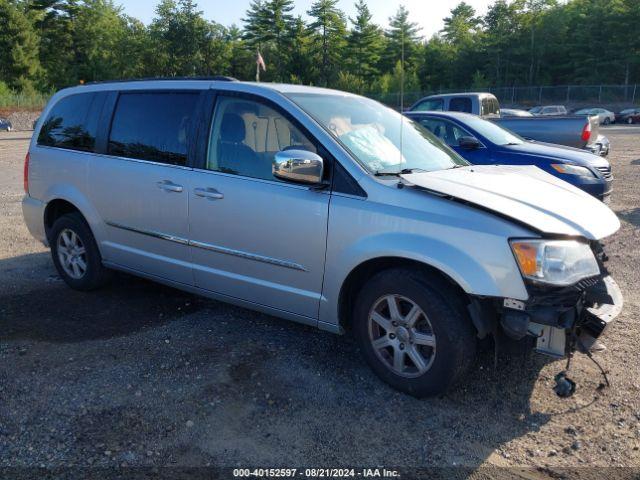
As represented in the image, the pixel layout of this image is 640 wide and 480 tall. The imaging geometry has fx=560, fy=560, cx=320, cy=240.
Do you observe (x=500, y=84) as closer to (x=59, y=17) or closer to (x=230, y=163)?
(x=59, y=17)

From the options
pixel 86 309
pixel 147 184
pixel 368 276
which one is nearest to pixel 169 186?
pixel 147 184

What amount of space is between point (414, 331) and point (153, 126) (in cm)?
275

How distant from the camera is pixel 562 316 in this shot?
302 cm

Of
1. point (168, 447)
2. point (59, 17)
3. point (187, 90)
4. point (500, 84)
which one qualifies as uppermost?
point (59, 17)

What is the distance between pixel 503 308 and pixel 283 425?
1.39 metres

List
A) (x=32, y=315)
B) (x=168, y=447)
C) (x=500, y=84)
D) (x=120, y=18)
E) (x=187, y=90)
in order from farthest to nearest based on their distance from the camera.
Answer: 1. (x=120, y=18)
2. (x=500, y=84)
3. (x=32, y=315)
4. (x=187, y=90)
5. (x=168, y=447)

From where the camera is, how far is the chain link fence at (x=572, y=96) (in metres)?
51.7

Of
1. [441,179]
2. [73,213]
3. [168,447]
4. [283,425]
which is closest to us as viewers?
[168,447]

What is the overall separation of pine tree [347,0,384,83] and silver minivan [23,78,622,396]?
68109 mm

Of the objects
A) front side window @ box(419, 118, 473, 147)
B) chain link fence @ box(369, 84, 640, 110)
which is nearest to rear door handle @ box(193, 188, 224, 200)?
front side window @ box(419, 118, 473, 147)

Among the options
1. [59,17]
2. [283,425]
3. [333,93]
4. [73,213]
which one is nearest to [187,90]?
[333,93]

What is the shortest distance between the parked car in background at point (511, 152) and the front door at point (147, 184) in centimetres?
465

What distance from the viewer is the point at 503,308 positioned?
3078 millimetres

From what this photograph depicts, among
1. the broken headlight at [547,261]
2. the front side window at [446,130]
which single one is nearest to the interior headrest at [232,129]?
the broken headlight at [547,261]
